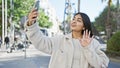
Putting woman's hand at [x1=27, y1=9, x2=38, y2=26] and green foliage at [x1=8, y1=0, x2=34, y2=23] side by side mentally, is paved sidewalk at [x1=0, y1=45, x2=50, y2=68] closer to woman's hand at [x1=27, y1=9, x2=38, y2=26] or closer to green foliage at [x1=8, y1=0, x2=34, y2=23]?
woman's hand at [x1=27, y1=9, x2=38, y2=26]

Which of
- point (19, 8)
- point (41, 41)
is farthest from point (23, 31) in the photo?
point (19, 8)

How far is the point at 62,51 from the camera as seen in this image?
401cm

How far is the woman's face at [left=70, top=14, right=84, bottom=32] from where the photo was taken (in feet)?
13.8

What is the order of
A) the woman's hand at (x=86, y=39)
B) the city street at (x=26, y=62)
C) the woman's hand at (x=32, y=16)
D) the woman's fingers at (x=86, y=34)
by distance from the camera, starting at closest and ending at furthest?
the woman's hand at (x=32, y=16), the woman's hand at (x=86, y=39), the woman's fingers at (x=86, y=34), the city street at (x=26, y=62)

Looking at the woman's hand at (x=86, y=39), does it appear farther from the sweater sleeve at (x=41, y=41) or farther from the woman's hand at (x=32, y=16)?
the woman's hand at (x=32, y=16)

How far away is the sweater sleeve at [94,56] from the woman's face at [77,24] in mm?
208

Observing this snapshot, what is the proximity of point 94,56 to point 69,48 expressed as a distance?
0.88 ft

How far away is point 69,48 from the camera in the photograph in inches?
158

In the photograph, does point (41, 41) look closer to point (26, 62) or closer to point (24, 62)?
point (26, 62)

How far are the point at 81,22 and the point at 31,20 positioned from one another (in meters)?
0.62

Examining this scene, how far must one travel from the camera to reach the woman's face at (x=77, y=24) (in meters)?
4.19

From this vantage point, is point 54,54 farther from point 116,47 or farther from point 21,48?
point 21,48

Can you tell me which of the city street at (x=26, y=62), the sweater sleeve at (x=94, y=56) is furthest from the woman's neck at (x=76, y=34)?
the city street at (x=26, y=62)

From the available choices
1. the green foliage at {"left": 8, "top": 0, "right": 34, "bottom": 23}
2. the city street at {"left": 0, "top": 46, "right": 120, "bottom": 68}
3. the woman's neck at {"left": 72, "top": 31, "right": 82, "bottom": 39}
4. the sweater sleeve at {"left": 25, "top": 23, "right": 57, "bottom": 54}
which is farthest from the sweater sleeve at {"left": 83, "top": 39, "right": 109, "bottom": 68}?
the green foliage at {"left": 8, "top": 0, "right": 34, "bottom": 23}
